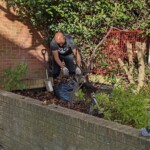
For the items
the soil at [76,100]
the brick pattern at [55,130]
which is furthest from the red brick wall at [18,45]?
the brick pattern at [55,130]

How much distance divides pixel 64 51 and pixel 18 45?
1.96 m

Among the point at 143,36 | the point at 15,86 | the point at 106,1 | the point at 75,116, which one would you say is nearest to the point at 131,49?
the point at 143,36

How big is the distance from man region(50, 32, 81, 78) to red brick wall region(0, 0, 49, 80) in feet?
5.44

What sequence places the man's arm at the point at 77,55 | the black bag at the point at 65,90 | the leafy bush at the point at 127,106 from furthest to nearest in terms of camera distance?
1. the black bag at the point at 65,90
2. the man's arm at the point at 77,55
3. the leafy bush at the point at 127,106

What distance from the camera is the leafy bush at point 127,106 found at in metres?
4.53

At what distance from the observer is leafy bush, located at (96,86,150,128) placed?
4.53 meters

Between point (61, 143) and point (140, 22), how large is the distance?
112 inches

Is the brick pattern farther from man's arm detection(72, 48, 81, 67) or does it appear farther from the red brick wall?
the red brick wall

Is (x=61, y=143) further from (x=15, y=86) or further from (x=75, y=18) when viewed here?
(x=75, y=18)

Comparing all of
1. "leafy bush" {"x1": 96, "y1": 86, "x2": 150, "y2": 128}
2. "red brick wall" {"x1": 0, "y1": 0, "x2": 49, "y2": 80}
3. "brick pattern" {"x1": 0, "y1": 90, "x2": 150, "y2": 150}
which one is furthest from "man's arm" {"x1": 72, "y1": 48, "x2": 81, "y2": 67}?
"red brick wall" {"x1": 0, "y1": 0, "x2": 49, "y2": 80}

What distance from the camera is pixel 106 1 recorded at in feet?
Result: 23.5

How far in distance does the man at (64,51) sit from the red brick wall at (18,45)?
166 cm

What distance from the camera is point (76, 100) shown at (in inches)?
245

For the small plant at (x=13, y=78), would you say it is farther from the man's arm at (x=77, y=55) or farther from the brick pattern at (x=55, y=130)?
the man's arm at (x=77, y=55)
